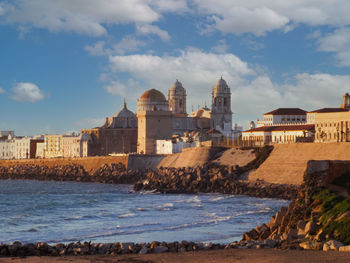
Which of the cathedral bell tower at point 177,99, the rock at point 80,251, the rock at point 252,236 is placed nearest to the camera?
the rock at point 80,251

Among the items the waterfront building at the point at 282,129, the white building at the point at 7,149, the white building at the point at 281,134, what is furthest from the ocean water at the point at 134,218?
the white building at the point at 7,149

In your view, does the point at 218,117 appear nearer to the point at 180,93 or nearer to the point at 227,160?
the point at 180,93

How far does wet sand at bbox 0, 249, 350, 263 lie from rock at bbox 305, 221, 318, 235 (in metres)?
2.93

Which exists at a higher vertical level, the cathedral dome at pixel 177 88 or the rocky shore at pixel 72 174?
the cathedral dome at pixel 177 88

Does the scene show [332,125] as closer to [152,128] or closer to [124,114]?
[152,128]

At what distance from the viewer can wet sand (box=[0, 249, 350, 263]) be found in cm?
2052

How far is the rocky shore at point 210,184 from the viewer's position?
64812 mm

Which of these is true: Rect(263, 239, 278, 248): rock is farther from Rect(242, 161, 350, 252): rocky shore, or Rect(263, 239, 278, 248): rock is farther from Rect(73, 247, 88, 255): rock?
Rect(73, 247, 88, 255): rock

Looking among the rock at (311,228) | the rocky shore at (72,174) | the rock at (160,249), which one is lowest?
the rock at (160,249)

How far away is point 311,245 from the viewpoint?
894 inches

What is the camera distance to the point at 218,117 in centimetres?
14012

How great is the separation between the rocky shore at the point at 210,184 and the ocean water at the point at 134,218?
3.26m

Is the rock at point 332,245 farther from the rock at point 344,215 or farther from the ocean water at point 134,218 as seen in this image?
the ocean water at point 134,218

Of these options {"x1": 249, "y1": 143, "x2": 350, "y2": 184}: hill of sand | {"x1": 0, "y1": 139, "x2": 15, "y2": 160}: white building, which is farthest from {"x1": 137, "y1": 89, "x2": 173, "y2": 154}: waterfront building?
{"x1": 0, "y1": 139, "x2": 15, "y2": 160}: white building
